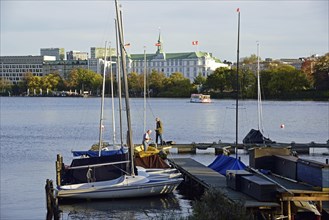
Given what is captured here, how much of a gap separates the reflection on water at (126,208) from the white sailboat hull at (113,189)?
29 cm

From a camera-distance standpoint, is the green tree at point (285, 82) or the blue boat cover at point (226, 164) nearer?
the blue boat cover at point (226, 164)

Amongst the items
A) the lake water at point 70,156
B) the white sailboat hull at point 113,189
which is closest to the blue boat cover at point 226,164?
the lake water at point 70,156

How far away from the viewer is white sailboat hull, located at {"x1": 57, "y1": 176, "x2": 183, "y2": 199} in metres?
27.7

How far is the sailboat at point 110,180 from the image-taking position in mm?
27703

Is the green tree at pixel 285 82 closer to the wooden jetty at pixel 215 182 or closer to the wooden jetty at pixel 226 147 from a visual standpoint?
the wooden jetty at pixel 226 147

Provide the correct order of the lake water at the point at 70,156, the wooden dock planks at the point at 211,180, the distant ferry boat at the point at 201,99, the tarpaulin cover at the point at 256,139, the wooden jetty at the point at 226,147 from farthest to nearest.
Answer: the distant ferry boat at the point at 201,99 < the tarpaulin cover at the point at 256,139 < the wooden jetty at the point at 226,147 < the lake water at the point at 70,156 < the wooden dock planks at the point at 211,180

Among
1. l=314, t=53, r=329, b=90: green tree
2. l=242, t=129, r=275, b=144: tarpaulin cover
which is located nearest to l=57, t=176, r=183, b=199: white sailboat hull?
l=242, t=129, r=275, b=144: tarpaulin cover

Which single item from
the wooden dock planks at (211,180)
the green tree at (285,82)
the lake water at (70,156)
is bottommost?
the lake water at (70,156)

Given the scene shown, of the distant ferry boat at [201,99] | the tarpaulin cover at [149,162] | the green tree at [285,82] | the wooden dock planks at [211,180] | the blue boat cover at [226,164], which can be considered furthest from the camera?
the distant ferry boat at [201,99]

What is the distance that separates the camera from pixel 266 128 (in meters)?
81.6

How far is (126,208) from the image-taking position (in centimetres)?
2705

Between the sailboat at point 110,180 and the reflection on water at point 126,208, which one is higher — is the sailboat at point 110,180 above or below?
above

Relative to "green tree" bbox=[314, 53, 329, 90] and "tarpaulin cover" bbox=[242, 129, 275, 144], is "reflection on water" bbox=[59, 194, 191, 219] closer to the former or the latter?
"tarpaulin cover" bbox=[242, 129, 275, 144]

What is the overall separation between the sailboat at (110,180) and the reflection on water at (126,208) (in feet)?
0.88
